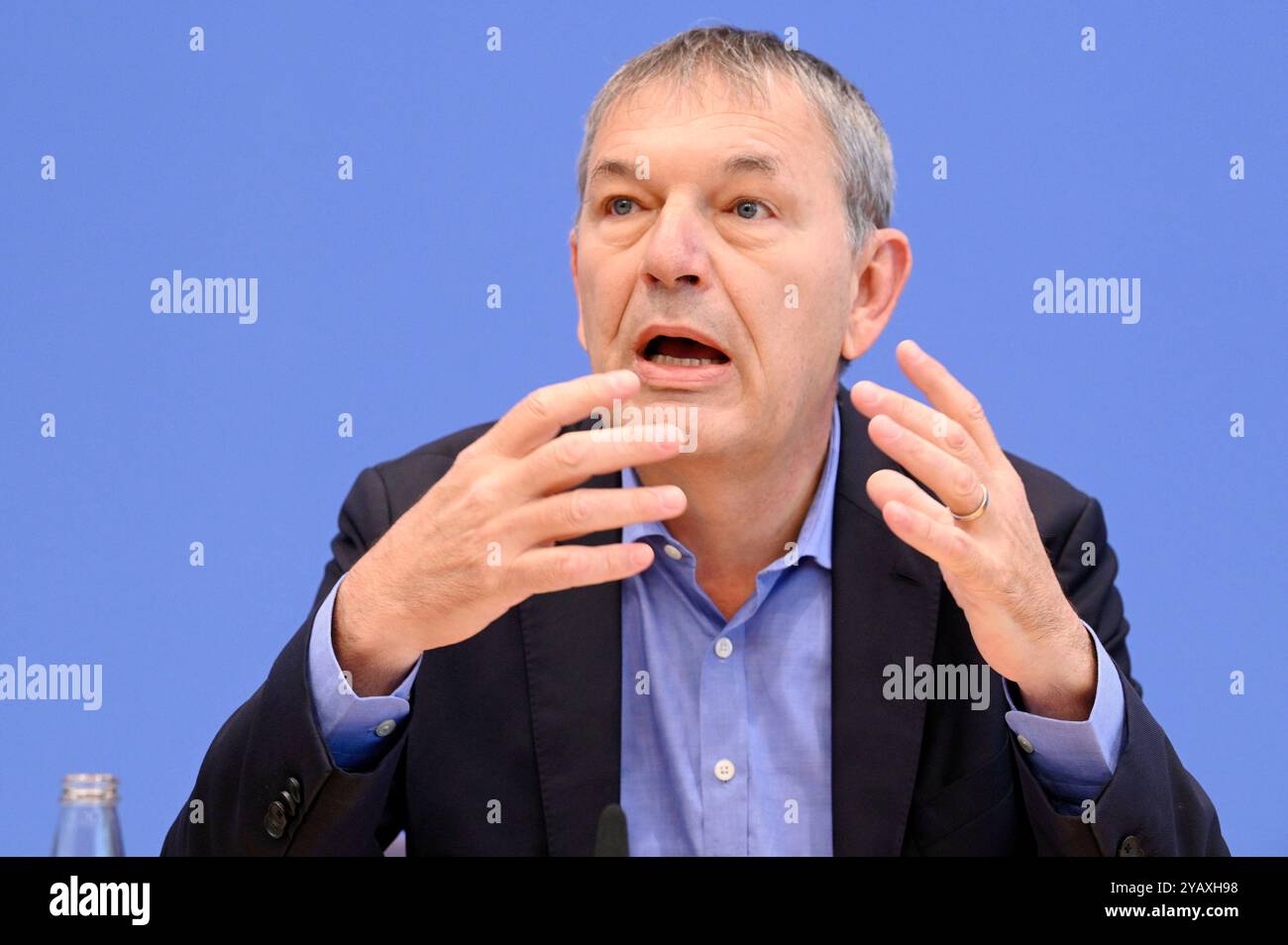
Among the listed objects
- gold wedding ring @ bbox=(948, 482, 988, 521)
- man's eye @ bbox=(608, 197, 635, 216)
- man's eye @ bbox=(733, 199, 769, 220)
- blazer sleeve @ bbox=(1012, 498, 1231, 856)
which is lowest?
blazer sleeve @ bbox=(1012, 498, 1231, 856)

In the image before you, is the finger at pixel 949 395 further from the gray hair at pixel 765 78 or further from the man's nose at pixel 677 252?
the gray hair at pixel 765 78

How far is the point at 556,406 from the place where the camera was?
160 centimetres

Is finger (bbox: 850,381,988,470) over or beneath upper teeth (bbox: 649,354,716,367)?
beneath

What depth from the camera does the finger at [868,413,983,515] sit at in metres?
1.57

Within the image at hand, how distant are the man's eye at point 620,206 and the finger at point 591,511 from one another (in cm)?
64

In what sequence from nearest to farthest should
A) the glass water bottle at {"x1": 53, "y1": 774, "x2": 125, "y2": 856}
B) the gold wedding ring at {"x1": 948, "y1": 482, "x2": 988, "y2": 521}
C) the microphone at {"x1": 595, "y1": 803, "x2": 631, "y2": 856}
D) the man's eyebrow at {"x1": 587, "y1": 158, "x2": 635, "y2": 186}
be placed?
the glass water bottle at {"x1": 53, "y1": 774, "x2": 125, "y2": 856}, the microphone at {"x1": 595, "y1": 803, "x2": 631, "y2": 856}, the gold wedding ring at {"x1": 948, "y1": 482, "x2": 988, "y2": 521}, the man's eyebrow at {"x1": 587, "y1": 158, "x2": 635, "y2": 186}

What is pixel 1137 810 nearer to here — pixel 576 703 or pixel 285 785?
pixel 576 703

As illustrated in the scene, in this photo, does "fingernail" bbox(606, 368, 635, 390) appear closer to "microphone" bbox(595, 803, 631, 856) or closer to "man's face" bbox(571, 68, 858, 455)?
"man's face" bbox(571, 68, 858, 455)

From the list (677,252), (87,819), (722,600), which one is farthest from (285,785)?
(677,252)

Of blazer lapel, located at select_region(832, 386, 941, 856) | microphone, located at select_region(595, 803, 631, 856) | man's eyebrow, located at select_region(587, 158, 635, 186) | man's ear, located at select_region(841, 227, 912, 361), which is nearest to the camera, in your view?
microphone, located at select_region(595, 803, 631, 856)

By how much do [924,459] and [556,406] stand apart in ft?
1.38

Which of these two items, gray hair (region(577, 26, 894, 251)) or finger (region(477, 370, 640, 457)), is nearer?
finger (region(477, 370, 640, 457))

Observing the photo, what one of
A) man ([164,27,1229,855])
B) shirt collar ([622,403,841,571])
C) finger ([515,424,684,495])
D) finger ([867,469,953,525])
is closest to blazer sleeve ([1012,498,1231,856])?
man ([164,27,1229,855])

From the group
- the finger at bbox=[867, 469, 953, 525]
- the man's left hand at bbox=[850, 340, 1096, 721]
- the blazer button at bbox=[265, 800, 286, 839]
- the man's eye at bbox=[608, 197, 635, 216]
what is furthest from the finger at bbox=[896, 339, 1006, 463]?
the blazer button at bbox=[265, 800, 286, 839]
